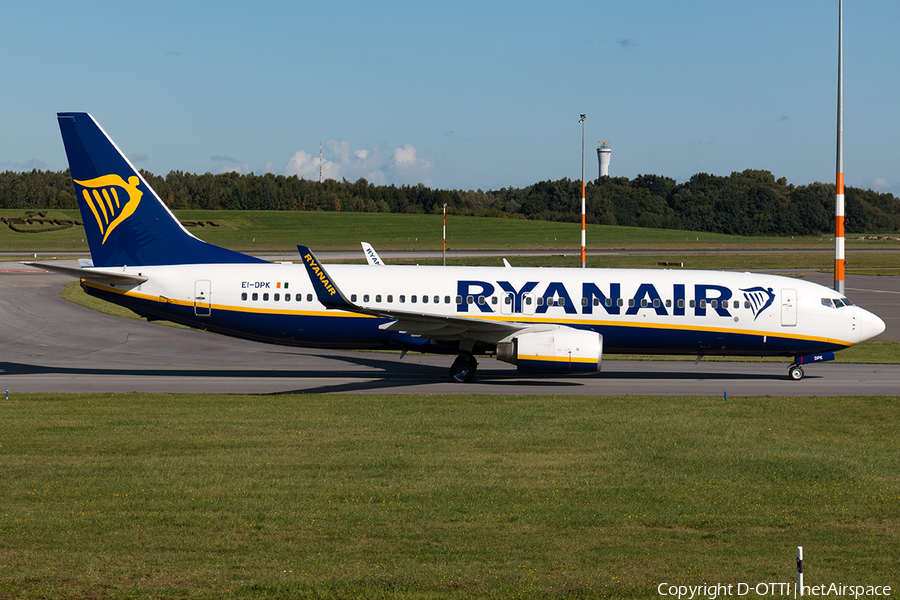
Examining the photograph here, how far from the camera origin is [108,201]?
29859 mm

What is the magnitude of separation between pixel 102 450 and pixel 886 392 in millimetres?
23241

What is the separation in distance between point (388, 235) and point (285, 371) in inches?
4524

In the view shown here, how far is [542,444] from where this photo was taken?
719 inches

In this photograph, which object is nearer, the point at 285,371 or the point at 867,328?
the point at 867,328

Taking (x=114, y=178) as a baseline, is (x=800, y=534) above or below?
below

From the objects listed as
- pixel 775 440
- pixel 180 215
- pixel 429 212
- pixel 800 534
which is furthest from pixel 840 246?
pixel 429 212

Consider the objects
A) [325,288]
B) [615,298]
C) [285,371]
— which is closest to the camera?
[325,288]

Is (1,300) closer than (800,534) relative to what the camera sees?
No

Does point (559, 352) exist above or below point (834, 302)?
below

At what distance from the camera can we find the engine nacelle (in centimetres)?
2650

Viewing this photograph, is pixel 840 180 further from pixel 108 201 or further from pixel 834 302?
pixel 108 201

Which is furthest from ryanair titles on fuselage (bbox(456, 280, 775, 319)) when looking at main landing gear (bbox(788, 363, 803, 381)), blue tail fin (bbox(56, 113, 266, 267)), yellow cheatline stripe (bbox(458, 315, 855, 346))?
blue tail fin (bbox(56, 113, 266, 267))

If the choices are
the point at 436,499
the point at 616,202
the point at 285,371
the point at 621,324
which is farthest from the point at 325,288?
the point at 616,202

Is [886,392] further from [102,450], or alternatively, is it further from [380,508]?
[102,450]
